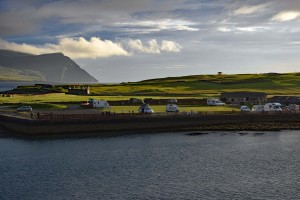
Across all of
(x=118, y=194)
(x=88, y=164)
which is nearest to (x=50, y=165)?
(x=88, y=164)

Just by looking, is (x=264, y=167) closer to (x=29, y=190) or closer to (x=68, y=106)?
(x=29, y=190)

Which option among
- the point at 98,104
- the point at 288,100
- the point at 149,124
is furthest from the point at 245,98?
the point at 149,124

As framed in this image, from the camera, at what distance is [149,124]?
84125mm

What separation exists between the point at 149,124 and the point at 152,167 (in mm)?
28899

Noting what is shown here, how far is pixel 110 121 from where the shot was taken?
82500 millimetres

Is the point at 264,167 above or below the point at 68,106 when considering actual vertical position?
below

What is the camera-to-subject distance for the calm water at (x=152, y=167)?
1794 inches

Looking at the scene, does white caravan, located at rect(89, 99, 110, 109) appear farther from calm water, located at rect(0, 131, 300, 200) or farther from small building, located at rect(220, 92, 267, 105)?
small building, located at rect(220, 92, 267, 105)

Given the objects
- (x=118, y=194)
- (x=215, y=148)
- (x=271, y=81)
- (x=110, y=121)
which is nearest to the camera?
(x=118, y=194)

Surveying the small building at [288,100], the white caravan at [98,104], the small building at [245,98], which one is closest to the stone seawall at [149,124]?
the white caravan at [98,104]

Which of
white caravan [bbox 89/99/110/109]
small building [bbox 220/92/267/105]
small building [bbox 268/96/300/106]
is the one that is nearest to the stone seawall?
white caravan [bbox 89/99/110/109]

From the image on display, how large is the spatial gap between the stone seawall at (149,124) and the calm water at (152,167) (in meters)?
5.37

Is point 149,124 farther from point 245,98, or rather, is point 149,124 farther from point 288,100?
point 288,100

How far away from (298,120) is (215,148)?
33.5 m
